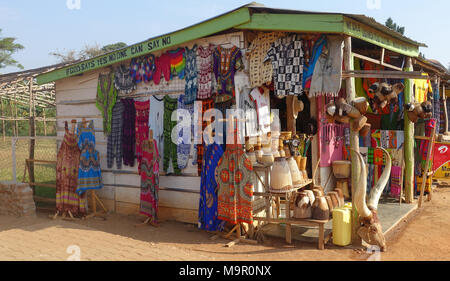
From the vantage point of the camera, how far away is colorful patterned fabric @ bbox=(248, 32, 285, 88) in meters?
5.63

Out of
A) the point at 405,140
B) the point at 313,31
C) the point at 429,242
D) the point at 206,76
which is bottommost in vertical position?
the point at 429,242

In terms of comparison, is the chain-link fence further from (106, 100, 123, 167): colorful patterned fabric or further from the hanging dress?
(106, 100, 123, 167): colorful patterned fabric

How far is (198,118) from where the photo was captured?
6.35m

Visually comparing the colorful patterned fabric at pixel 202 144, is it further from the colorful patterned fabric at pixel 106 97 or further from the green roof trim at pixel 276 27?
the colorful patterned fabric at pixel 106 97

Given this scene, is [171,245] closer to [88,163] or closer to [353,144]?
[88,163]

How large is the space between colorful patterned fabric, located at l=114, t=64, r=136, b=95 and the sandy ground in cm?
266

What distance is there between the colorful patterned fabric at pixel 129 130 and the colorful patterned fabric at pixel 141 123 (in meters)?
0.13

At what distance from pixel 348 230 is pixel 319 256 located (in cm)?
63

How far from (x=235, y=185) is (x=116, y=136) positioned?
3.19 m

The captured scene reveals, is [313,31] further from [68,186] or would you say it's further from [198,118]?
[68,186]

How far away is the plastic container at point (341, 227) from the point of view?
5.03 metres

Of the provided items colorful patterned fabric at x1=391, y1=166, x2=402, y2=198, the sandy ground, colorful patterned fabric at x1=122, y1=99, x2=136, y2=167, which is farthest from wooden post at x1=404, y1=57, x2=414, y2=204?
colorful patterned fabric at x1=122, y1=99, x2=136, y2=167

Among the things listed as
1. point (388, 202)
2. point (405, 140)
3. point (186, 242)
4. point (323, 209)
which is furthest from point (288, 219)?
point (405, 140)

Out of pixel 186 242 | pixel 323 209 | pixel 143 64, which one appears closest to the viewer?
pixel 323 209
